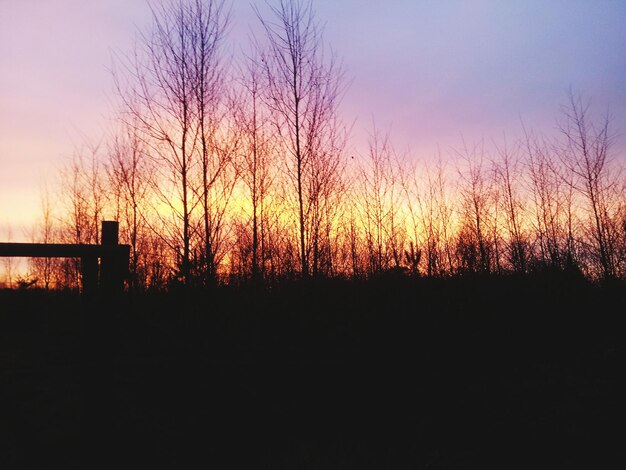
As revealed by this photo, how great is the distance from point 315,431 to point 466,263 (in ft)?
13.6

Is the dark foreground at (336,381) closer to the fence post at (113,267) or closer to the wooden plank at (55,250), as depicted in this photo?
the fence post at (113,267)

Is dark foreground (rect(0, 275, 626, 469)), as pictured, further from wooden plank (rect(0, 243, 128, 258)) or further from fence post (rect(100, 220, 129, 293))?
wooden plank (rect(0, 243, 128, 258))

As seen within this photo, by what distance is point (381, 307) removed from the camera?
15.0 ft

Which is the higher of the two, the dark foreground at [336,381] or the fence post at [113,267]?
the fence post at [113,267]

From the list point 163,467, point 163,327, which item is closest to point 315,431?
point 163,467

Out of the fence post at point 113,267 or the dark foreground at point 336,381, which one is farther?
the dark foreground at point 336,381

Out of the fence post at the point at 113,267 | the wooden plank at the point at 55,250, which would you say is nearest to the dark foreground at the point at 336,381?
the fence post at the point at 113,267

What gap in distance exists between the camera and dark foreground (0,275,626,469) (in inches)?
105

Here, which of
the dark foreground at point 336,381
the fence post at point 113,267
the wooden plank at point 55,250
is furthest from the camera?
the dark foreground at point 336,381

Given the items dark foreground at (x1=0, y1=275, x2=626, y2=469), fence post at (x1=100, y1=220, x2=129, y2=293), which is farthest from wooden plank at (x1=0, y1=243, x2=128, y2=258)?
dark foreground at (x1=0, y1=275, x2=626, y2=469)

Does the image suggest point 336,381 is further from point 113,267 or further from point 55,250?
point 55,250

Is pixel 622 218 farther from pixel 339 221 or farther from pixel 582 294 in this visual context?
pixel 339 221

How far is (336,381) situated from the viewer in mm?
3660

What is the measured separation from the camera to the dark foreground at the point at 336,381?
2.66 meters
